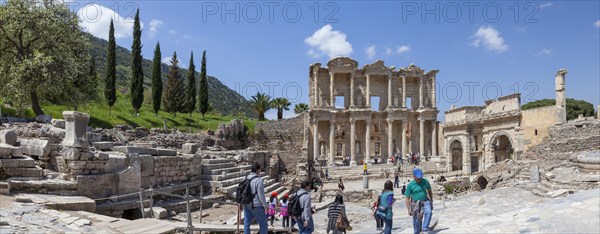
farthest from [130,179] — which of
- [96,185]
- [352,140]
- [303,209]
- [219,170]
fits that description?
[352,140]

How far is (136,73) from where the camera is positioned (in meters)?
38.1

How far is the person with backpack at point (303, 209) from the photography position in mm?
8320

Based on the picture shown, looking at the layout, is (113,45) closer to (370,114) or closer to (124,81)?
(370,114)

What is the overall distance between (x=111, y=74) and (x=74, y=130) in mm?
28202

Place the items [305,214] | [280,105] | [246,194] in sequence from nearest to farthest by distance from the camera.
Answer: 1. [246,194]
2. [305,214]
3. [280,105]

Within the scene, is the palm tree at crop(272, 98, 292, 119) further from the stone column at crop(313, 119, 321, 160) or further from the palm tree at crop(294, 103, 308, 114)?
the stone column at crop(313, 119, 321, 160)

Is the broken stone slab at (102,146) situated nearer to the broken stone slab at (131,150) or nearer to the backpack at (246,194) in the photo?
the broken stone slab at (131,150)

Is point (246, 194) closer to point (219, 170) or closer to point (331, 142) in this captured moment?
point (219, 170)

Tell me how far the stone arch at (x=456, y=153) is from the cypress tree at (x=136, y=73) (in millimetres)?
30750

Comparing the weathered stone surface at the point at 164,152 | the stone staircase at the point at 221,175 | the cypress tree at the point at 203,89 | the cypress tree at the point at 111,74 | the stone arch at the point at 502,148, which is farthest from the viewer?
the cypress tree at the point at 203,89

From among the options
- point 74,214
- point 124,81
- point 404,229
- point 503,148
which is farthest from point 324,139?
point 124,81

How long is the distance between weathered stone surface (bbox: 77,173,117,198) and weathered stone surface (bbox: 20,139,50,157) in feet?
4.67

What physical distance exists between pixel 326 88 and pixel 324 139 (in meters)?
5.52

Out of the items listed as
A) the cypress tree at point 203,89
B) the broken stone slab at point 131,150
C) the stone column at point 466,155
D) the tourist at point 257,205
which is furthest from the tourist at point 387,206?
the cypress tree at point 203,89
